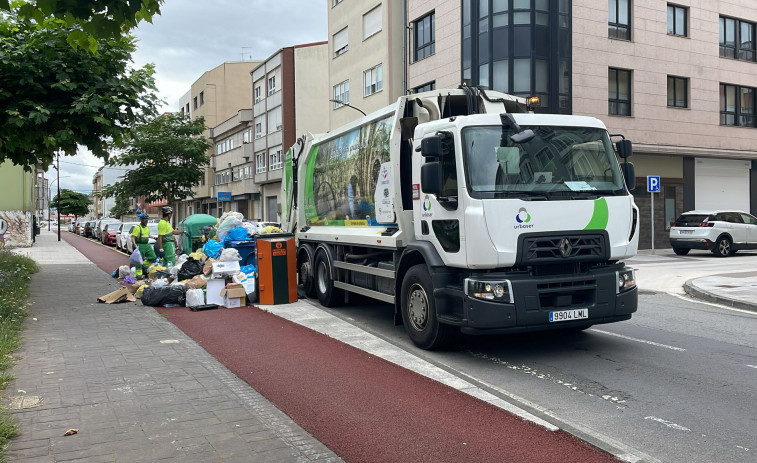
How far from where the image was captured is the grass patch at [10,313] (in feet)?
14.6

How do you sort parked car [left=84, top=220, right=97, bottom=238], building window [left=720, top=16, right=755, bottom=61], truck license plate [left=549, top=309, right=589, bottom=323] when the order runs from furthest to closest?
parked car [left=84, top=220, right=97, bottom=238] → building window [left=720, top=16, right=755, bottom=61] → truck license plate [left=549, top=309, right=589, bottom=323]

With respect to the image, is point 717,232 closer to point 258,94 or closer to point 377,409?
point 377,409

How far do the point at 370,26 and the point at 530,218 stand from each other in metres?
28.0

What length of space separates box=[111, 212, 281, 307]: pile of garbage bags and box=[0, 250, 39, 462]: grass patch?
6.39 feet

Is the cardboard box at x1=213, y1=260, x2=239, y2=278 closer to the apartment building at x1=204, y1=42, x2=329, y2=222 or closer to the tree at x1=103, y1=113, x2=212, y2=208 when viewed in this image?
the tree at x1=103, y1=113, x2=212, y2=208

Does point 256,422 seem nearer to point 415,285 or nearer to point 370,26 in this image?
point 415,285

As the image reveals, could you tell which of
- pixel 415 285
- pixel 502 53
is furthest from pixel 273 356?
pixel 502 53

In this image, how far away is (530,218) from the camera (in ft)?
21.4

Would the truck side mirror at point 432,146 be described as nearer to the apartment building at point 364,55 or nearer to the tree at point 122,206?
the apartment building at point 364,55

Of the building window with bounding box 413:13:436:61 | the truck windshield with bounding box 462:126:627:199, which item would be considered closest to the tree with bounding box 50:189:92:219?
the building window with bounding box 413:13:436:61

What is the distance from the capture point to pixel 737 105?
98.0 ft

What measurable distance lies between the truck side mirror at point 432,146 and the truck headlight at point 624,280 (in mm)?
2421

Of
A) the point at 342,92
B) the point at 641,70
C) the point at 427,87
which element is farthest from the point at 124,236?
the point at 641,70

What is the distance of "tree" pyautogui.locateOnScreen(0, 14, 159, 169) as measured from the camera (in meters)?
10.6
